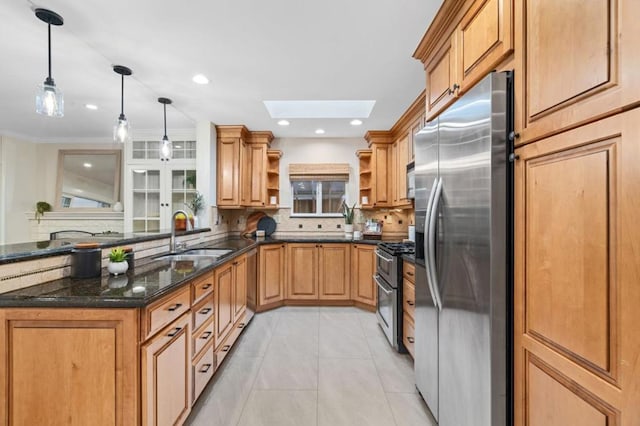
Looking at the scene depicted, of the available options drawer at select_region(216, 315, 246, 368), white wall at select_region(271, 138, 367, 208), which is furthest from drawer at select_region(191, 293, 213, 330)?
white wall at select_region(271, 138, 367, 208)

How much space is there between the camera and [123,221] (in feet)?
14.8

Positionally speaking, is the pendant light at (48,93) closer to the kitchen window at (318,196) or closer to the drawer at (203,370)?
the drawer at (203,370)

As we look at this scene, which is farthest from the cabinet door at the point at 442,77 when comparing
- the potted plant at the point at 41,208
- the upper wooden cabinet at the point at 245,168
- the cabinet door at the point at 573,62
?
the potted plant at the point at 41,208

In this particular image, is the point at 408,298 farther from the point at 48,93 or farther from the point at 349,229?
the point at 48,93

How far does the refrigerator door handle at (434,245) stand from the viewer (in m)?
1.59

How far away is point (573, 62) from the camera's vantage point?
0.89 m

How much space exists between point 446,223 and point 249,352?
218 centimetres

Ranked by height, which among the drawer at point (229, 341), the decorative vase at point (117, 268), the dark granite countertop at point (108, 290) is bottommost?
the drawer at point (229, 341)

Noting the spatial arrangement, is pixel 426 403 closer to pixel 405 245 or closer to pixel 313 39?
pixel 405 245

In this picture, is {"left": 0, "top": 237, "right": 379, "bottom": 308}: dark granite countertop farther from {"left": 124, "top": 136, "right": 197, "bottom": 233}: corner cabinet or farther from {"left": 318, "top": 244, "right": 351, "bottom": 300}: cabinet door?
{"left": 124, "top": 136, "right": 197, "bottom": 233}: corner cabinet

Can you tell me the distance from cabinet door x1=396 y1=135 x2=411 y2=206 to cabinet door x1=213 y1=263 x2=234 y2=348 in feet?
7.53

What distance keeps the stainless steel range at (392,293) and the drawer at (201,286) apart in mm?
1655

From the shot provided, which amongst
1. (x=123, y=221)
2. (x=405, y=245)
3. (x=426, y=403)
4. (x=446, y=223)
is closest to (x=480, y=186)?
(x=446, y=223)

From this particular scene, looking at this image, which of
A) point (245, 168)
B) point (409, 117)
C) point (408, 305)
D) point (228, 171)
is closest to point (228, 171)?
point (228, 171)
